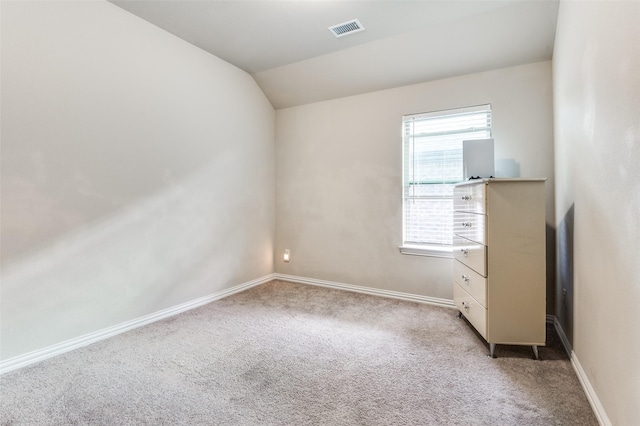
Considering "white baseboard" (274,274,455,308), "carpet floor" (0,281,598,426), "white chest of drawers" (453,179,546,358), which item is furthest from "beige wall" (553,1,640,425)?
"white baseboard" (274,274,455,308)

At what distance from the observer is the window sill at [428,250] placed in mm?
3051

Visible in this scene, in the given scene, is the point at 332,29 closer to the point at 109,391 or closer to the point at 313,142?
the point at 313,142

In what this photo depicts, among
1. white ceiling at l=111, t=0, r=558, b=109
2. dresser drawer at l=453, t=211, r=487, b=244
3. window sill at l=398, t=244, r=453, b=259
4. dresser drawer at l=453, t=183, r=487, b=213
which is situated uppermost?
white ceiling at l=111, t=0, r=558, b=109

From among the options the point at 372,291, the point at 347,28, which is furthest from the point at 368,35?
the point at 372,291

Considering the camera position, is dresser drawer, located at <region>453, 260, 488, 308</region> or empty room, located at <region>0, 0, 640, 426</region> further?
dresser drawer, located at <region>453, 260, 488, 308</region>

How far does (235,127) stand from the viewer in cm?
349

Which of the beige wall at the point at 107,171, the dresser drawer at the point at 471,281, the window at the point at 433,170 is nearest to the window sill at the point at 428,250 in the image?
the window at the point at 433,170

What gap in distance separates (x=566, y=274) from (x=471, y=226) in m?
0.71

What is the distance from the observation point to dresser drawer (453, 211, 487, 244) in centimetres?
210

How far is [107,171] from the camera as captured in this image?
237 centimetres

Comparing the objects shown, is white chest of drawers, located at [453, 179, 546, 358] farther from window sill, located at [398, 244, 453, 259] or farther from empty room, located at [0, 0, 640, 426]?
window sill, located at [398, 244, 453, 259]

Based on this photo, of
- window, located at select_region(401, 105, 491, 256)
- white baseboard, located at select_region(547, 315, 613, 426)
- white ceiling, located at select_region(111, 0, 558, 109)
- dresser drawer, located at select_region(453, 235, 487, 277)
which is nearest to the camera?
white baseboard, located at select_region(547, 315, 613, 426)

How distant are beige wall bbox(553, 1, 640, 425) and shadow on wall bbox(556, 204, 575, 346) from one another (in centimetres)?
1

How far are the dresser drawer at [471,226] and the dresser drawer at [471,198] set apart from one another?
45 mm
